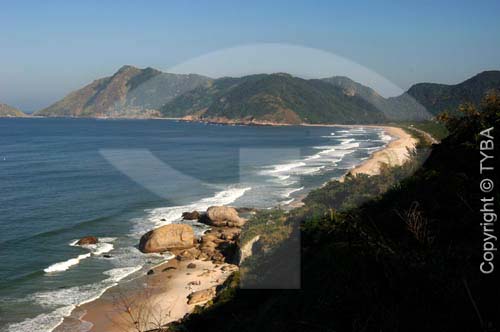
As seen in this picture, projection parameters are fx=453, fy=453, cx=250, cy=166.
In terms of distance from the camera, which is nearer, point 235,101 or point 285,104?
point 285,104

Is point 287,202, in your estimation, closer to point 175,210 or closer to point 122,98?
point 175,210

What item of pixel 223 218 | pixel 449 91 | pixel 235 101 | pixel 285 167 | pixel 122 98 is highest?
pixel 122 98

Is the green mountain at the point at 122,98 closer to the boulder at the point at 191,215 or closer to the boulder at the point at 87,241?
the boulder at the point at 191,215

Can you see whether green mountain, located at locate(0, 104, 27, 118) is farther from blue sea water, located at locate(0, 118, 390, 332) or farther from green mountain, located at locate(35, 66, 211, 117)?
blue sea water, located at locate(0, 118, 390, 332)

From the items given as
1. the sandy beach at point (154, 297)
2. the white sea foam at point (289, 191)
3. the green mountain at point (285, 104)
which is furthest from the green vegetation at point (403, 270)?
the green mountain at point (285, 104)

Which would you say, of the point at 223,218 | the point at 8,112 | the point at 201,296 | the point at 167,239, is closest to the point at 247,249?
the point at 201,296
